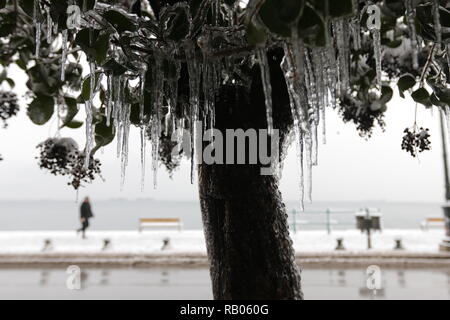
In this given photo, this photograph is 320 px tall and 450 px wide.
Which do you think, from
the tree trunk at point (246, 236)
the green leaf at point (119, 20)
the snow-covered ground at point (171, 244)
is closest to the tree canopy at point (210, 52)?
the green leaf at point (119, 20)

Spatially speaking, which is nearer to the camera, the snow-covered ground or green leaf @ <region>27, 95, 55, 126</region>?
green leaf @ <region>27, 95, 55, 126</region>

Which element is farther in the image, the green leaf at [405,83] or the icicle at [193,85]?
the green leaf at [405,83]

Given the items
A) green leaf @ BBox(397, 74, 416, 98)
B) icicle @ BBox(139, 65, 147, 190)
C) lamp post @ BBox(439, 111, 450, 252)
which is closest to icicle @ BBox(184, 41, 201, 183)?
icicle @ BBox(139, 65, 147, 190)

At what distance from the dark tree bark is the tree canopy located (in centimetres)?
9

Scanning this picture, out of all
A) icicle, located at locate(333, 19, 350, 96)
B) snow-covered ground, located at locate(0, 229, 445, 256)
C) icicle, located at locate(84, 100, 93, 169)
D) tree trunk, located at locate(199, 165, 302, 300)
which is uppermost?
icicle, located at locate(333, 19, 350, 96)

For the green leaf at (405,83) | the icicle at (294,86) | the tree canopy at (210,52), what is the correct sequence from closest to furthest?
the tree canopy at (210,52) → the icicle at (294,86) → the green leaf at (405,83)

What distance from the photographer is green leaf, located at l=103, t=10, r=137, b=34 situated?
38.6 inches

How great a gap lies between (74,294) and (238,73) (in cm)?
615

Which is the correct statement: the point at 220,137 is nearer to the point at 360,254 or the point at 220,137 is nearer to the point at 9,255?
the point at 360,254

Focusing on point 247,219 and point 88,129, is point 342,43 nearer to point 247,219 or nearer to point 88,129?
point 247,219

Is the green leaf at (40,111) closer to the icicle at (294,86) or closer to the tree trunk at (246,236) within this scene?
the tree trunk at (246,236)

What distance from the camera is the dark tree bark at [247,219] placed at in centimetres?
141

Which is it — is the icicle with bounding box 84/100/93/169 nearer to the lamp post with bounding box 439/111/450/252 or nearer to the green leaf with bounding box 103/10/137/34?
the green leaf with bounding box 103/10/137/34
